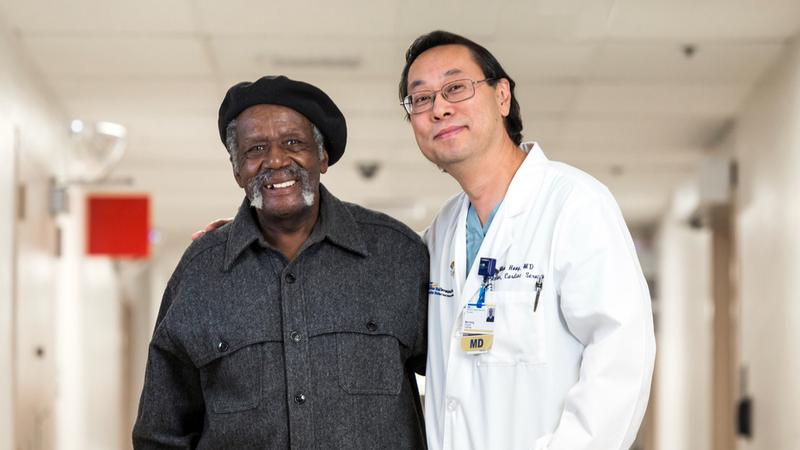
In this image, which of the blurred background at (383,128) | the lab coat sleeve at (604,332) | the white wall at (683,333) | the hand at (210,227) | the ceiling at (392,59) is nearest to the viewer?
the lab coat sleeve at (604,332)

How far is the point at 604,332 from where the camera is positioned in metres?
2.06

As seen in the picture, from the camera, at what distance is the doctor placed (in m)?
2.05

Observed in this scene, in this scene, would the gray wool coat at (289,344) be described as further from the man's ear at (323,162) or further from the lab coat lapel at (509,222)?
the lab coat lapel at (509,222)

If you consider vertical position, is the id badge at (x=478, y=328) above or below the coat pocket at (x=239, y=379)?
above

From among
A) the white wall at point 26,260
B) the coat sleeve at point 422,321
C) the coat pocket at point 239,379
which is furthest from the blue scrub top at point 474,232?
the white wall at point 26,260

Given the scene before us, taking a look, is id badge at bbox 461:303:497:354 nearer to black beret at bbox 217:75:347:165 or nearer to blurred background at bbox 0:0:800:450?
black beret at bbox 217:75:347:165

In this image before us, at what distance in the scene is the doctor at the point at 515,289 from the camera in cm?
205

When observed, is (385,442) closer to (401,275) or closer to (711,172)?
(401,275)

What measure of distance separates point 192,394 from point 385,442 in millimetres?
444

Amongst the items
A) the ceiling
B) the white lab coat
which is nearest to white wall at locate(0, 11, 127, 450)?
the ceiling

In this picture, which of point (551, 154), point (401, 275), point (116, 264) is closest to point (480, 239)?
point (401, 275)

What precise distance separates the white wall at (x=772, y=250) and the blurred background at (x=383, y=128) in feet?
0.07

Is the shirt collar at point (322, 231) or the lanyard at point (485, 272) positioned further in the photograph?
the shirt collar at point (322, 231)

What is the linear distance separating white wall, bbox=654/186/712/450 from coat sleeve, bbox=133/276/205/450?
639 centimetres
